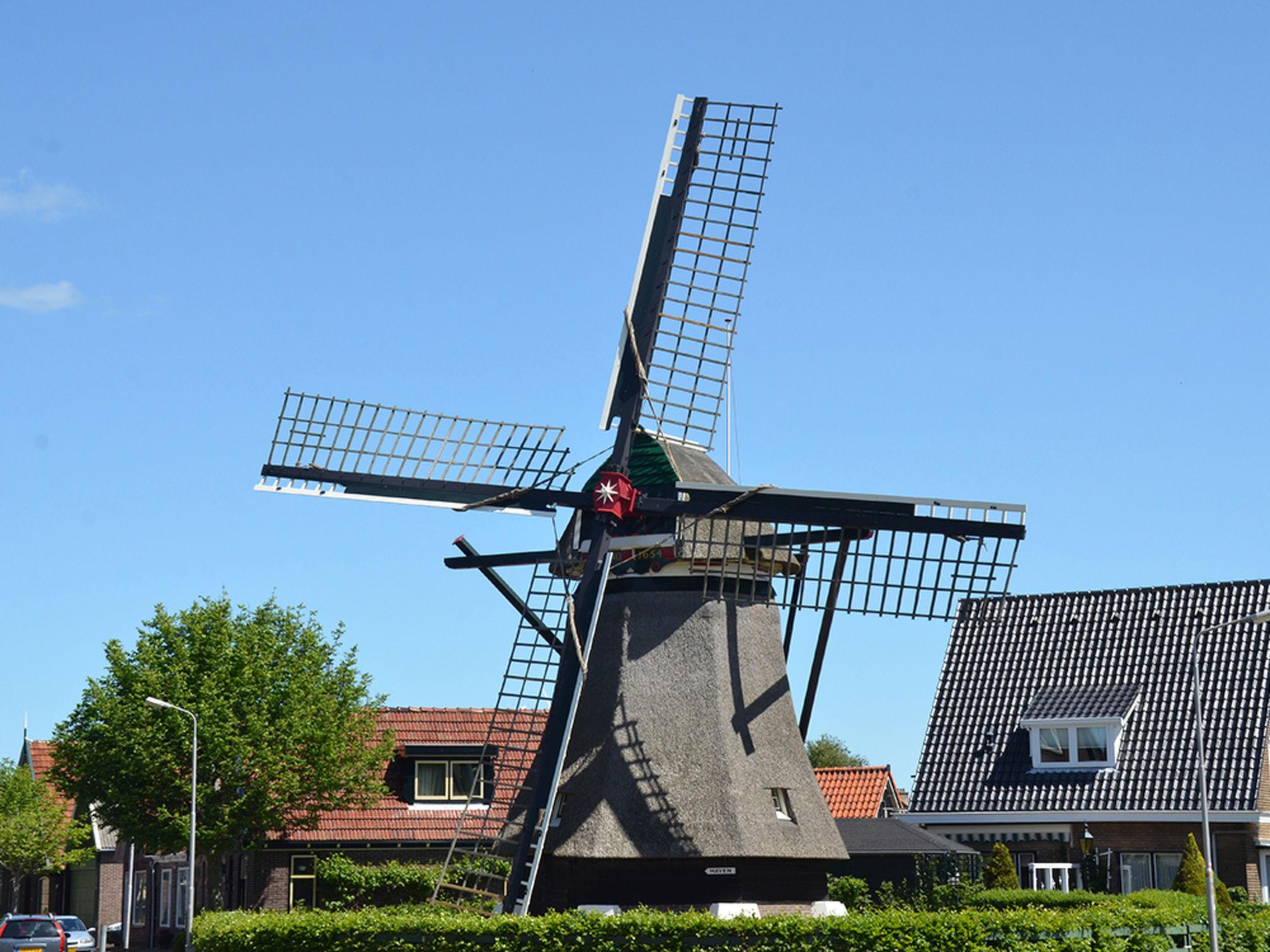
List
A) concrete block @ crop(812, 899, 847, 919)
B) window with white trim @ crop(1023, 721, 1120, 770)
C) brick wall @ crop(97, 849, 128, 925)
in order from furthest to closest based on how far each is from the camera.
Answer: brick wall @ crop(97, 849, 128, 925) < window with white trim @ crop(1023, 721, 1120, 770) < concrete block @ crop(812, 899, 847, 919)

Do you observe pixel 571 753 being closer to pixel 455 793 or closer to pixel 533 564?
pixel 533 564

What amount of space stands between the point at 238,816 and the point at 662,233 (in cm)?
1920

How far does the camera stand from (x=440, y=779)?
42500mm

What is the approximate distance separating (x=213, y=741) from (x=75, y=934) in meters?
8.98

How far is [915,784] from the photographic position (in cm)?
3856

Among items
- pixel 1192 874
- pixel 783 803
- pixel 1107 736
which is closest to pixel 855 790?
pixel 1107 736

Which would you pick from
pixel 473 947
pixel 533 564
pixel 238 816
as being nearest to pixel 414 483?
pixel 533 564

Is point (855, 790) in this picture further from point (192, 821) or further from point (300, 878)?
point (192, 821)

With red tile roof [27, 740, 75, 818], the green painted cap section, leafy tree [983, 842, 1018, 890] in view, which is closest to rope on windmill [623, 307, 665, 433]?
the green painted cap section

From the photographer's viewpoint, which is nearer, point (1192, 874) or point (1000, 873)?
point (1192, 874)

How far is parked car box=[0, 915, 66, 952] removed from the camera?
3525 centimetres

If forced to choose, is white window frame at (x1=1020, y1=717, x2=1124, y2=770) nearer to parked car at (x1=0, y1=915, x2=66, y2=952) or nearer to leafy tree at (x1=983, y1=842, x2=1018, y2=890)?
leafy tree at (x1=983, y1=842, x2=1018, y2=890)

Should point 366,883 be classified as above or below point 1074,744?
below

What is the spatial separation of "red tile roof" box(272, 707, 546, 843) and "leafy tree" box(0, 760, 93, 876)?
48.9 feet
